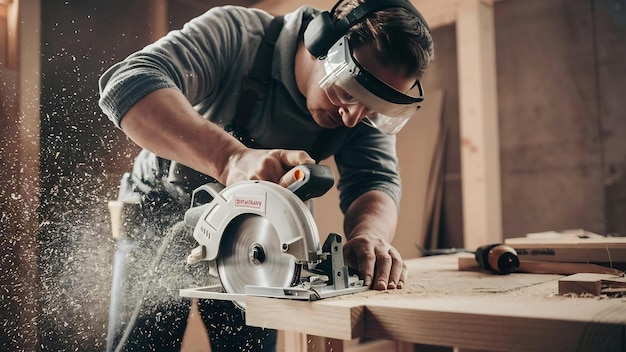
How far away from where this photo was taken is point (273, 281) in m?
1.13

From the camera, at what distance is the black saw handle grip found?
42.7 inches

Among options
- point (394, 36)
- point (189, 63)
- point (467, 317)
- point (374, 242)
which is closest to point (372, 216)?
point (374, 242)

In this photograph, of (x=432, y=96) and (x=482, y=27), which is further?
(x=432, y=96)

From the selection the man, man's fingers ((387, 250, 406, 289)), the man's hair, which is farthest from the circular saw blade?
the man's hair

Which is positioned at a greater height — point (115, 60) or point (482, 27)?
point (482, 27)

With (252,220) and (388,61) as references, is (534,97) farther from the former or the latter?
(252,220)

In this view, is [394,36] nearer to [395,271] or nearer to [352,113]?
[352,113]

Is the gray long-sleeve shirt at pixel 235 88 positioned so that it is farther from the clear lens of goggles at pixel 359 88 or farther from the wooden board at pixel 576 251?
the wooden board at pixel 576 251

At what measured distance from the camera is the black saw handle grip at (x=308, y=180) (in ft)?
3.56

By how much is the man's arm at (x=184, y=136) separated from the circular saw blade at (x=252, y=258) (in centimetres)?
11

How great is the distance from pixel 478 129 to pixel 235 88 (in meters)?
1.68

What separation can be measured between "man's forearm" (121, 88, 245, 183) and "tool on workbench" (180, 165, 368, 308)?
10 cm

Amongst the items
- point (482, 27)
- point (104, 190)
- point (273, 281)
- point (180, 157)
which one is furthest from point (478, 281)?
point (482, 27)

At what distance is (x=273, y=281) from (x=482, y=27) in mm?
2274
